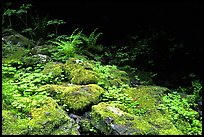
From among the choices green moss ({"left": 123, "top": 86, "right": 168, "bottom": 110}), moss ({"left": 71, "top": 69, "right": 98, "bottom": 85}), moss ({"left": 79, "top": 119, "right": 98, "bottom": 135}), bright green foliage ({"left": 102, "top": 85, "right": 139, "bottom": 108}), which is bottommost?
moss ({"left": 79, "top": 119, "right": 98, "bottom": 135})

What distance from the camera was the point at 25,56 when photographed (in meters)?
6.22

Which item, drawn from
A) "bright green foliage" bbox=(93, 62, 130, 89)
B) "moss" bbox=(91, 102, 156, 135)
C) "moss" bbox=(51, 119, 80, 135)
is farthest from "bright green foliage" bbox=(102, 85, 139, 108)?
"moss" bbox=(51, 119, 80, 135)

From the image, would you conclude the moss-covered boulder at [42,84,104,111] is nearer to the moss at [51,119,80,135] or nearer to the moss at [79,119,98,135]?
the moss at [79,119,98,135]

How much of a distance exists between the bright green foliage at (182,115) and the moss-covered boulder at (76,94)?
1.20 metres

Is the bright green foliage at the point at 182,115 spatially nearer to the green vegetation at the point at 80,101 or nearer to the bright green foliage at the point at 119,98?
the green vegetation at the point at 80,101

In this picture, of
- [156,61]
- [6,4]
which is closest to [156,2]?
[156,61]

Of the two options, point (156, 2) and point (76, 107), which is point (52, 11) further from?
point (76, 107)

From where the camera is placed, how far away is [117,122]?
3848mm

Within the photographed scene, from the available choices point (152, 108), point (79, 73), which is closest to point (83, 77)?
point (79, 73)

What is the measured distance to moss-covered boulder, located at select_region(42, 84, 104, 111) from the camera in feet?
14.2

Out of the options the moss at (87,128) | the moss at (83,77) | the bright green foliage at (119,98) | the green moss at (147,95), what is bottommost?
the moss at (87,128)

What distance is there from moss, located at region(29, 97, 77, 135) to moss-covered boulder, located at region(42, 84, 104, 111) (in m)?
0.28

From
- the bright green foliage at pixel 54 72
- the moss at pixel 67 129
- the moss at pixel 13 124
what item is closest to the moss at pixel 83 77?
the bright green foliage at pixel 54 72

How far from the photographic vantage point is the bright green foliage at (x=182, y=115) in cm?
428
